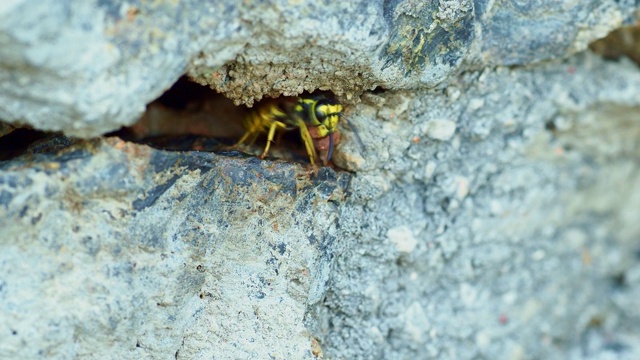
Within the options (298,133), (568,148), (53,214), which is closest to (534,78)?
(568,148)

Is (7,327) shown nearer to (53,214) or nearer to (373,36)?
(53,214)

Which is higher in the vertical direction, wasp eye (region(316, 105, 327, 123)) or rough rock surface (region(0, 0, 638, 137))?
rough rock surface (region(0, 0, 638, 137))

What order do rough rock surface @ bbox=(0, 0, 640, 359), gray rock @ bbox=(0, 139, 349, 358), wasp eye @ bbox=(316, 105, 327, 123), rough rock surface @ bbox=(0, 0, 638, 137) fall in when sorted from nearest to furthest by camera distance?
rough rock surface @ bbox=(0, 0, 638, 137) → rough rock surface @ bbox=(0, 0, 640, 359) → gray rock @ bbox=(0, 139, 349, 358) → wasp eye @ bbox=(316, 105, 327, 123)

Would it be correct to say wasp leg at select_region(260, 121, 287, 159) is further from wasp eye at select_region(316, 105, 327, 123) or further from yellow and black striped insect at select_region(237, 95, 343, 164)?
wasp eye at select_region(316, 105, 327, 123)

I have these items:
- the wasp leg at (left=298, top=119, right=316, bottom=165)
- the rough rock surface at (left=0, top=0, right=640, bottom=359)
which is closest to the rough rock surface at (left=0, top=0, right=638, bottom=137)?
the rough rock surface at (left=0, top=0, right=640, bottom=359)

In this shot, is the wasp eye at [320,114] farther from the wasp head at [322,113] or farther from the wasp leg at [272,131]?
the wasp leg at [272,131]

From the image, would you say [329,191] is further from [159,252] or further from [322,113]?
[159,252]

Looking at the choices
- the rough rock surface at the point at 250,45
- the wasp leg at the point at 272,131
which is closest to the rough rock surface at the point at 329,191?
the rough rock surface at the point at 250,45
